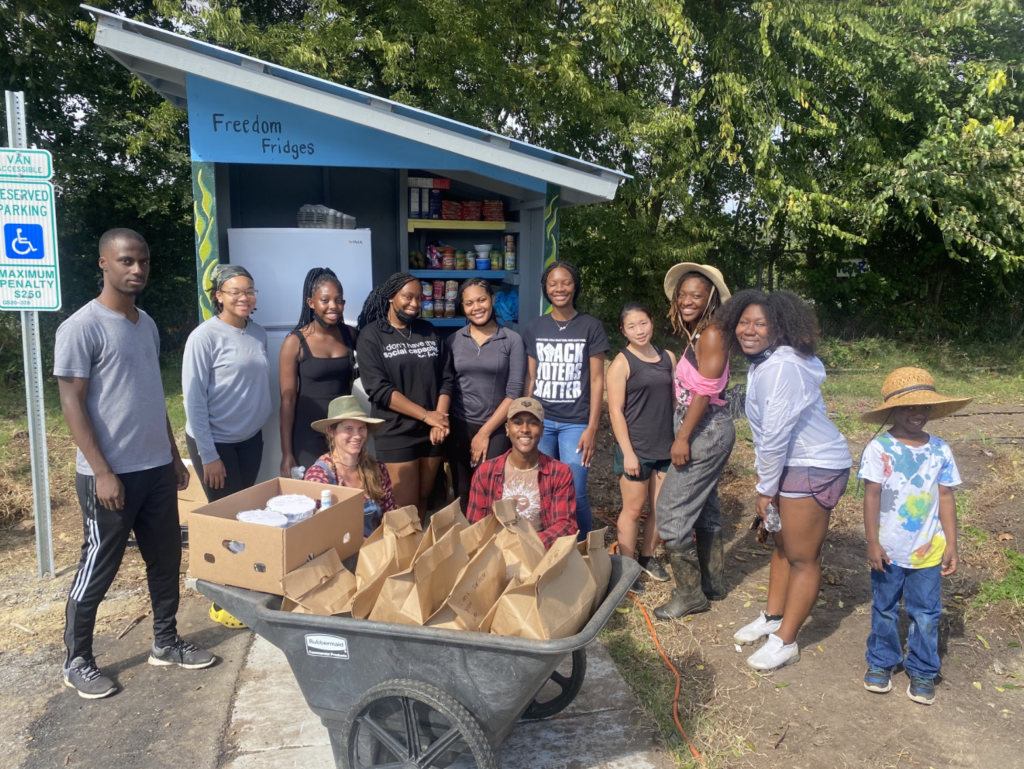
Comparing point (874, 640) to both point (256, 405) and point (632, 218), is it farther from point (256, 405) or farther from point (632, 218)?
point (632, 218)

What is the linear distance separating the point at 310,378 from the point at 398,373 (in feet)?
1.66

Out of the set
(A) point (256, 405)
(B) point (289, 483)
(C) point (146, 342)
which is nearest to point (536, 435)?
(B) point (289, 483)

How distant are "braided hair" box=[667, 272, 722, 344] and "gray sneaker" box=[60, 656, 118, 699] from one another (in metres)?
3.29

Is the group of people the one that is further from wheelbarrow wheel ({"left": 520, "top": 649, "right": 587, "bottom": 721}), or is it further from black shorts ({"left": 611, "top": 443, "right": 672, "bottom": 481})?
wheelbarrow wheel ({"left": 520, "top": 649, "right": 587, "bottom": 721})

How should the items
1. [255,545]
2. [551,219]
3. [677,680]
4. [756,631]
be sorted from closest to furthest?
[255,545] → [677,680] → [756,631] → [551,219]

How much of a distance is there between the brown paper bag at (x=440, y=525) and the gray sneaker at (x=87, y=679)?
184cm

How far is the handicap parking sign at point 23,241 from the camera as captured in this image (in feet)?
14.3

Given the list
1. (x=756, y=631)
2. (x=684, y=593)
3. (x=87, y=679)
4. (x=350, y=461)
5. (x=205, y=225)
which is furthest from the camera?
(x=205, y=225)

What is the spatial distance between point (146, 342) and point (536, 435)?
1.84 m

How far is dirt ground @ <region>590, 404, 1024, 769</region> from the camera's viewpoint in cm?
314

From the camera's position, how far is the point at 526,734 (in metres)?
Result: 3.20

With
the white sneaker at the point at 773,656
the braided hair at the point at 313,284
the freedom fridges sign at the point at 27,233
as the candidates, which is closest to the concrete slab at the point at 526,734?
the white sneaker at the point at 773,656

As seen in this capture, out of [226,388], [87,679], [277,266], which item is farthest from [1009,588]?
[277,266]

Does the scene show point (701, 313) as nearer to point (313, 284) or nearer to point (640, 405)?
point (640, 405)
